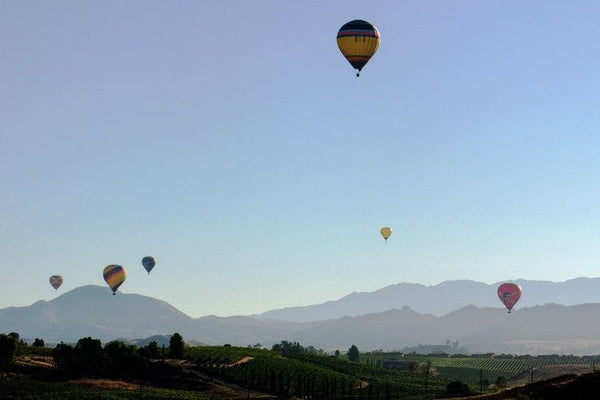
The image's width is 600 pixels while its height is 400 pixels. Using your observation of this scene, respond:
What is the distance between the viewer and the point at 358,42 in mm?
118250

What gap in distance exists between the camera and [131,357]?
128 metres

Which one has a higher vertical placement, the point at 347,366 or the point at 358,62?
the point at 358,62

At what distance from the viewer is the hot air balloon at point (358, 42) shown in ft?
387

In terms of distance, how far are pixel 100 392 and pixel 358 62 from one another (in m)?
50.4

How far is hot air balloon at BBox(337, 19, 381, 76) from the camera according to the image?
118062 millimetres

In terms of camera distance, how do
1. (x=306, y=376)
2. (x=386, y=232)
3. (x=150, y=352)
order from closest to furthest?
(x=306, y=376) → (x=150, y=352) → (x=386, y=232)

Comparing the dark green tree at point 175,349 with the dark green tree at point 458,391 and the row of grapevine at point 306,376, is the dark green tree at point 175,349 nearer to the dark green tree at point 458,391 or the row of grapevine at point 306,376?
the row of grapevine at point 306,376

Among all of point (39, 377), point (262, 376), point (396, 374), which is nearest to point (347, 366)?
point (396, 374)

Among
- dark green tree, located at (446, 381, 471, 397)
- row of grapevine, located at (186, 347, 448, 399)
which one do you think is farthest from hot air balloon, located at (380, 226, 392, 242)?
dark green tree, located at (446, 381, 471, 397)

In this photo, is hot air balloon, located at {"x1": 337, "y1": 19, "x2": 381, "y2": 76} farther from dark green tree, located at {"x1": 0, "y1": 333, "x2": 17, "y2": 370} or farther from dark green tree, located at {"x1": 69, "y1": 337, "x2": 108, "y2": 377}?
dark green tree, located at {"x1": 0, "y1": 333, "x2": 17, "y2": 370}

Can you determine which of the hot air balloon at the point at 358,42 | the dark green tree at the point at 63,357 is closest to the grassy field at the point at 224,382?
the dark green tree at the point at 63,357

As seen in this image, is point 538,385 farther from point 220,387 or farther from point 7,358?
point 7,358

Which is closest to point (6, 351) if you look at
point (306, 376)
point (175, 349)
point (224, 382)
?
point (224, 382)

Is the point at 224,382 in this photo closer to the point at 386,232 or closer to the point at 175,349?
the point at 175,349
